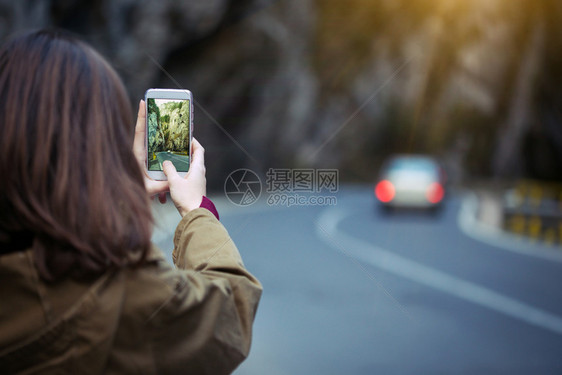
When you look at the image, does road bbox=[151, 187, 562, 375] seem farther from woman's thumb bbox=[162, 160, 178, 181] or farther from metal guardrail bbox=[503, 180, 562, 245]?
metal guardrail bbox=[503, 180, 562, 245]

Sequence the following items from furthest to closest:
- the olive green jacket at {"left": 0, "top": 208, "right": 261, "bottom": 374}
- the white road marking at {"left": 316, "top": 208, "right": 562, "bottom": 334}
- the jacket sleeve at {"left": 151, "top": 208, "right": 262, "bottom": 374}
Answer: the white road marking at {"left": 316, "top": 208, "right": 562, "bottom": 334} → the jacket sleeve at {"left": 151, "top": 208, "right": 262, "bottom": 374} → the olive green jacket at {"left": 0, "top": 208, "right": 261, "bottom": 374}

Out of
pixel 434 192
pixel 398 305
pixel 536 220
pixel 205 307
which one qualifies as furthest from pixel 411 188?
pixel 205 307

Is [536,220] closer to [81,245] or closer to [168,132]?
[168,132]

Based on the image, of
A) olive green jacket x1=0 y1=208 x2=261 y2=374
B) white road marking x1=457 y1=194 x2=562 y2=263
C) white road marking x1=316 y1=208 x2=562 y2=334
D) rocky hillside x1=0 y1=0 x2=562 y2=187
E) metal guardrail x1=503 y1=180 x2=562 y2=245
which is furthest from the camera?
rocky hillside x1=0 y1=0 x2=562 y2=187

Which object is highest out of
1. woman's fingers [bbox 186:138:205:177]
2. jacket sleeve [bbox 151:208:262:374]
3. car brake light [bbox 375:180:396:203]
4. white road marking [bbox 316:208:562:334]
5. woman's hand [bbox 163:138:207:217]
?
woman's fingers [bbox 186:138:205:177]

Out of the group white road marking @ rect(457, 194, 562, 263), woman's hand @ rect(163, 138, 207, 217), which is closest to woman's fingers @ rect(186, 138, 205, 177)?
woman's hand @ rect(163, 138, 207, 217)

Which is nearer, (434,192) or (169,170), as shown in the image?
(169,170)

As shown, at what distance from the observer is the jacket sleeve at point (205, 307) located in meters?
1.18

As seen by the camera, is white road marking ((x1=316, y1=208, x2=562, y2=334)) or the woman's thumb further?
white road marking ((x1=316, y1=208, x2=562, y2=334))

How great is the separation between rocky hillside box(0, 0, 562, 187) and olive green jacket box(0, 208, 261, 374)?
8.09 meters

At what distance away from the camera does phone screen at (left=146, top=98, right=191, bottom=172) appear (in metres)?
1.62

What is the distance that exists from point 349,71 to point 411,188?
1207 inches

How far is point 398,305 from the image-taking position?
6641 millimetres

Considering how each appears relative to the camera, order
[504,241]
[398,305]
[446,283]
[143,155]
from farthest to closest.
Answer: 1. [504,241]
2. [446,283]
3. [398,305]
4. [143,155]
